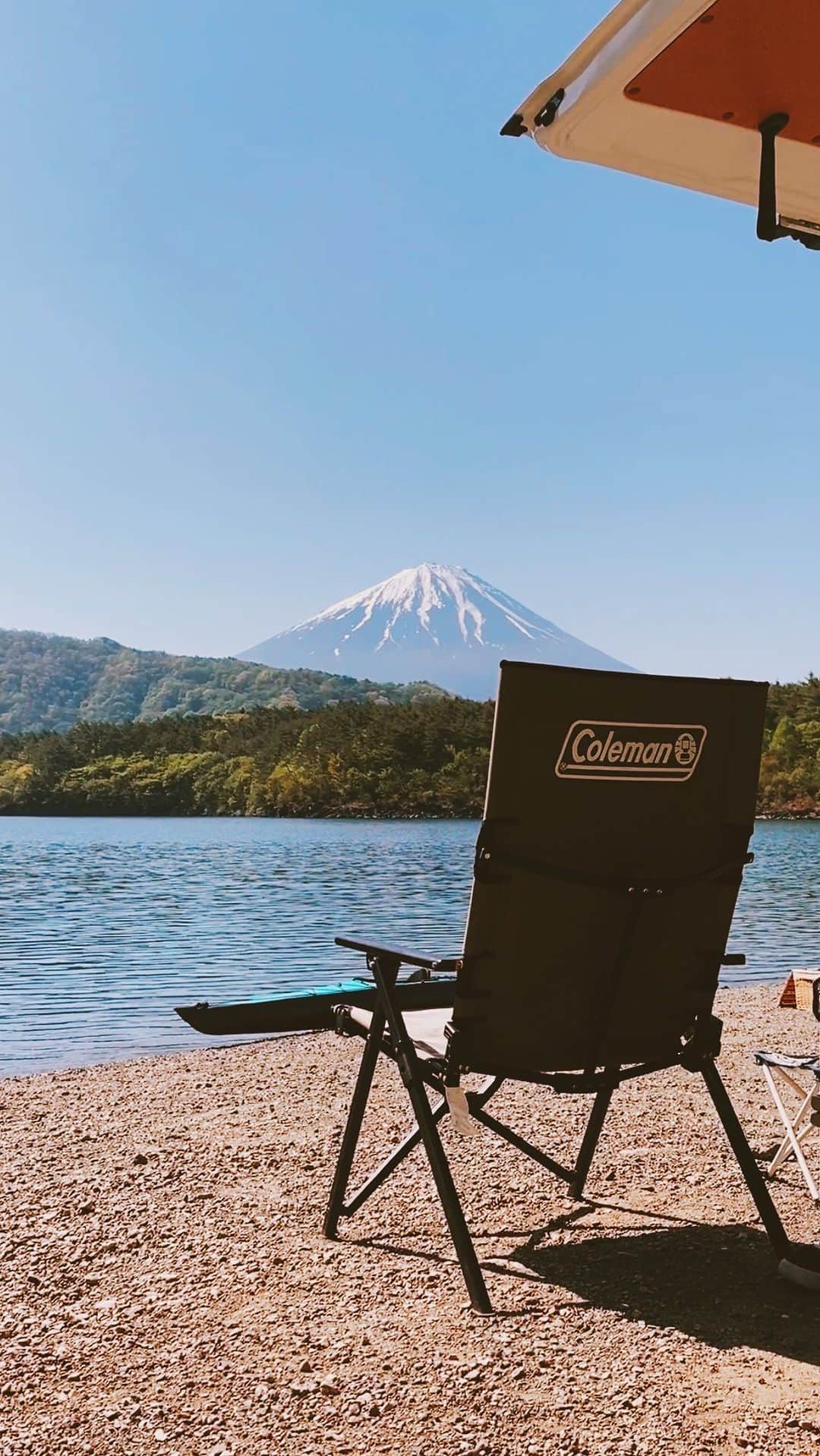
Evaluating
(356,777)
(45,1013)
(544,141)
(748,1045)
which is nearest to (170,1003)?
(45,1013)

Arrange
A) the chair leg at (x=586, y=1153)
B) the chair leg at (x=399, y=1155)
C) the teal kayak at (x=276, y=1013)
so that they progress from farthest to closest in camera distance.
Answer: the teal kayak at (x=276, y=1013), the chair leg at (x=586, y=1153), the chair leg at (x=399, y=1155)

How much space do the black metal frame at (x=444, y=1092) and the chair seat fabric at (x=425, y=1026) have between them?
0.03 m

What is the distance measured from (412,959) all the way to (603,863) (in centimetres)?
54

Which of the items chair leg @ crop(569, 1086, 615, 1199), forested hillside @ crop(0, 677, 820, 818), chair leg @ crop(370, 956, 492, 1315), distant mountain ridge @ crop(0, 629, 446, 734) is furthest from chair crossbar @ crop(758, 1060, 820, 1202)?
distant mountain ridge @ crop(0, 629, 446, 734)

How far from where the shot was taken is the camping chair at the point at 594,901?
112 inches

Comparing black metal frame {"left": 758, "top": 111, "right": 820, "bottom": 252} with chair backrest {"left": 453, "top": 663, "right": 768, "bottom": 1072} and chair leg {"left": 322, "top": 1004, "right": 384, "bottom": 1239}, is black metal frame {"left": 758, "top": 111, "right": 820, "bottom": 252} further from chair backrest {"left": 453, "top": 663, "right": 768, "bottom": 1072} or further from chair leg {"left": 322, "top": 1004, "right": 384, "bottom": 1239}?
chair leg {"left": 322, "top": 1004, "right": 384, "bottom": 1239}

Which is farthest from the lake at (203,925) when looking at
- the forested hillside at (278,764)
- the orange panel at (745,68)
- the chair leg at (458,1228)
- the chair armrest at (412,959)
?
the forested hillside at (278,764)

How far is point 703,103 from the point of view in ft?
7.88

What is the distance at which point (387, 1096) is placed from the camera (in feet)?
17.2

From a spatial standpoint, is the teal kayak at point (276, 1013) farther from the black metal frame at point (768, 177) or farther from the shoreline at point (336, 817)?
the shoreline at point (336, 817)

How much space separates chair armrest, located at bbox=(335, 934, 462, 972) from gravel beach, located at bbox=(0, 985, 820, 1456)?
785 mm

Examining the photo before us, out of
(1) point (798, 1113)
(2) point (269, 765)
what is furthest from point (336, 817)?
(1) point (798, 1113)

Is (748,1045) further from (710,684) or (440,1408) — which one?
(440,1408)

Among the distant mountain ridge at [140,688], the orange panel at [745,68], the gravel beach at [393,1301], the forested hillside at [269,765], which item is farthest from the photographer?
the distant mountain ridge at [140,688]
